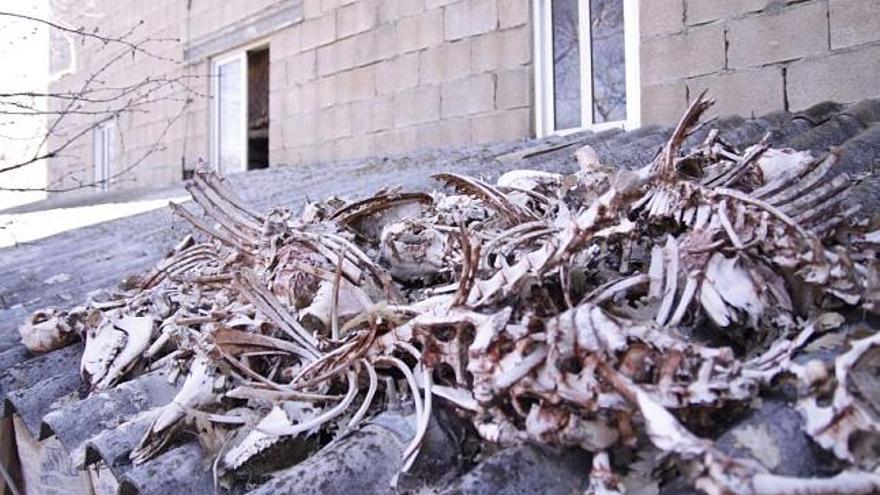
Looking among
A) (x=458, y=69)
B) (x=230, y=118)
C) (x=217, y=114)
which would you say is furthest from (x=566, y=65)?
(x=217, y=114)

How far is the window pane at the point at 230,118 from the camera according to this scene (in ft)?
28.7

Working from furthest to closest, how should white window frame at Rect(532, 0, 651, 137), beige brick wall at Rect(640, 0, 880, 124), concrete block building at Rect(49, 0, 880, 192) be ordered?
white window frame at Rect(532, 0, 651, 137), concrete block building at Rect(49, 0, 880, 192), beige brick wall at Rect(640, 0, 880, 124)

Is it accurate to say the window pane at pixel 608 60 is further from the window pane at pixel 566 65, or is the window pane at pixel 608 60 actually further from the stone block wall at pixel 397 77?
the stone block wall at pixel 397 77

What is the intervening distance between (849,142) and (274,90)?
5861 mm

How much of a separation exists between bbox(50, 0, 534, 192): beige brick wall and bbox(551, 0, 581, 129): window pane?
185 millimetres

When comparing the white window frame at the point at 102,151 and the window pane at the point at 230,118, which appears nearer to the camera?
the window pane at the point at 230,118

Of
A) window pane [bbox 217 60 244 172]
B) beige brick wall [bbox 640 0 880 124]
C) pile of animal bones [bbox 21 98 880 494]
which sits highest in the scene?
A: window pane [bbox 217 60 244 172]

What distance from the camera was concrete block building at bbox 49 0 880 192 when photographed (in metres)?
4.11

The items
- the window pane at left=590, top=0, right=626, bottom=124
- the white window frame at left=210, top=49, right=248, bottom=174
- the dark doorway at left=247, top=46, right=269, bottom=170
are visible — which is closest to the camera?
the window pane at left=590, top=0, right=626, bottom=124

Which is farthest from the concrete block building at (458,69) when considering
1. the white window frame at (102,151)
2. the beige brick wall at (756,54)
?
the white window frame at (102,151)

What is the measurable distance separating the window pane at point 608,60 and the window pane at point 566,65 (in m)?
0.12

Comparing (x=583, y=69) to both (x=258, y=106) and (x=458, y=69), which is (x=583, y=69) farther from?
(x=258, y=106)

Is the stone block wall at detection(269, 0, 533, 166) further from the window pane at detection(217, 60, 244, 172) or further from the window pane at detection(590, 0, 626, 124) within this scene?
the window pane at detection(217, 60, 244, 172)

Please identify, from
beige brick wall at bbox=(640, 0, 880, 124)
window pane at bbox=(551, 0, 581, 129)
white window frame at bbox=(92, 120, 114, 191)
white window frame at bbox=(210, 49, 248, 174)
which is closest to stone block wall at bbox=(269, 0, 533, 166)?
window pane at bbox=(551, 0, 581, 129)
